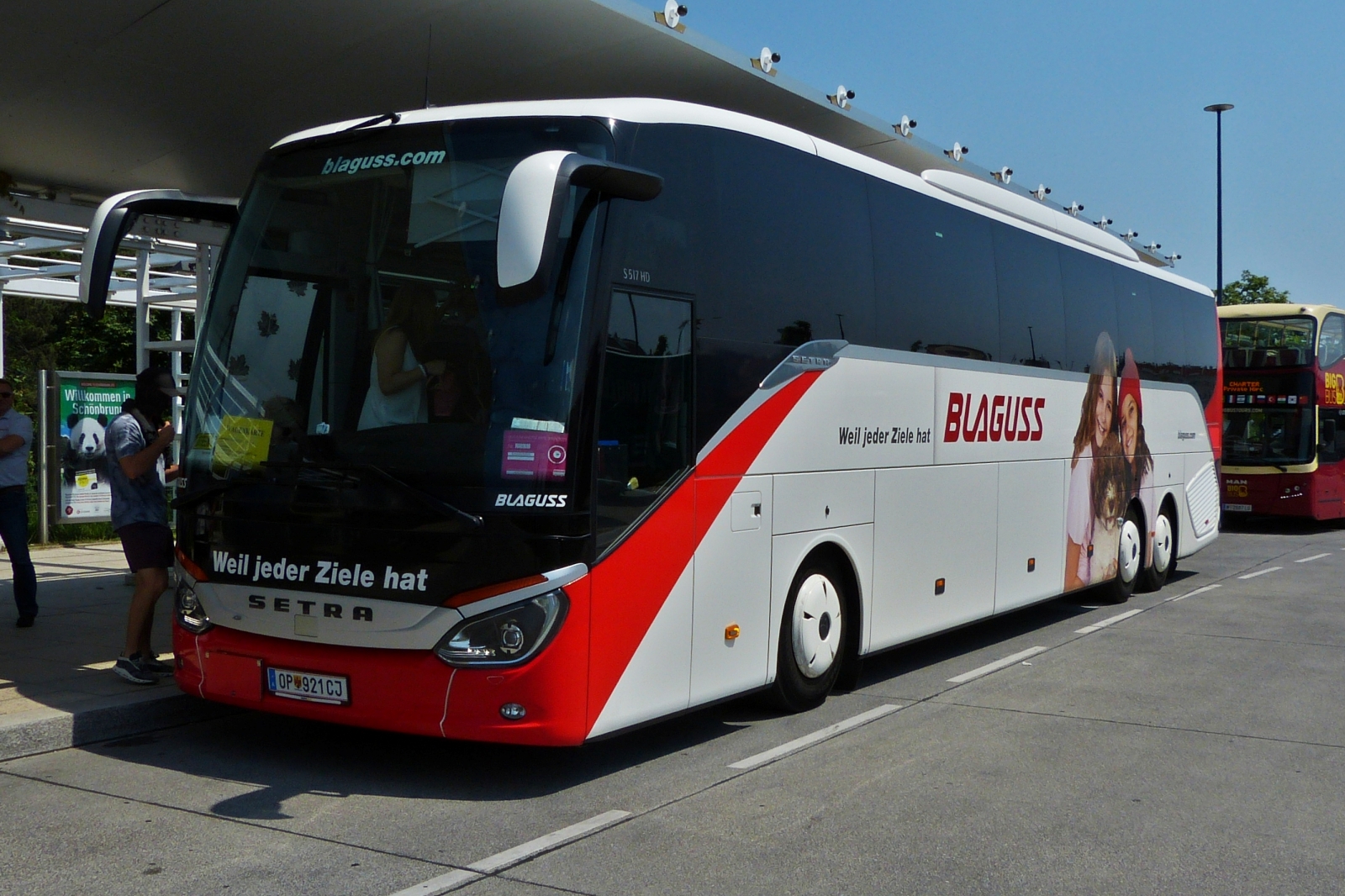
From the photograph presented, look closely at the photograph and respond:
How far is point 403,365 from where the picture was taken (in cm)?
620

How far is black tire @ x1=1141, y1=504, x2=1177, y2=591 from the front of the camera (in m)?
14.8

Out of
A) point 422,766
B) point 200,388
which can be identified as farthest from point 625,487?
point 200,388

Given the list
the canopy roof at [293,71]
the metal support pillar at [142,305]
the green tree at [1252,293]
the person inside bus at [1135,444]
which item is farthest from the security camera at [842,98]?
the green tree at [1252,293]

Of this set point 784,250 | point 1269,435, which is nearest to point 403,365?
point 784,250

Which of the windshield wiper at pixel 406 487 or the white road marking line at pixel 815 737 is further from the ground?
the windshield wiper at pixel 406 487

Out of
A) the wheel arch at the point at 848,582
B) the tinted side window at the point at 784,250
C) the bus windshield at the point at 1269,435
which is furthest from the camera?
the bus windshield at the point at 1269,435

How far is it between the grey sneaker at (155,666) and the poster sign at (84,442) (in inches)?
308

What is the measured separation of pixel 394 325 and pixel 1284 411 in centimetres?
2379

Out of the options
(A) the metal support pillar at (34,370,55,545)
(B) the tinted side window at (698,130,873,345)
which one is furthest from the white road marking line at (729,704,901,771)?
(A) the metal support pillar at (34,370,55,545)

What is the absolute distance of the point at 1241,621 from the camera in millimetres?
12469

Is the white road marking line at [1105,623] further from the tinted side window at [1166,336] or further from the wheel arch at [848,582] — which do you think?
the wheel arch at [848,582]

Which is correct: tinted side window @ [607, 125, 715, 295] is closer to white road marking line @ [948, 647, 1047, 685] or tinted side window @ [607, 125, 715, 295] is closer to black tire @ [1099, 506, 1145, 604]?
white road marking line @ [948, 647, 1047, 685]

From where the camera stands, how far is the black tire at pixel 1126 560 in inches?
544

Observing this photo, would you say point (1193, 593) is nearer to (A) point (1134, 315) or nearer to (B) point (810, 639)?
(A) point (1134, 315)
